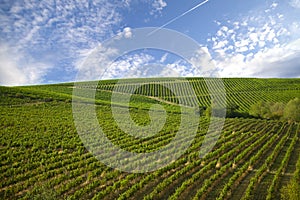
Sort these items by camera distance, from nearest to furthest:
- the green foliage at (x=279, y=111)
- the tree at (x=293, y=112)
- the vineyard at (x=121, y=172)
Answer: the vineyard at (x=121, y=172) < the tree at (x=293, y=112) < the green foliage at (x=279, y=111)

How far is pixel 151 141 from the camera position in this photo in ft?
78.9

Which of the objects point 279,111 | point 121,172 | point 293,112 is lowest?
point 293,112

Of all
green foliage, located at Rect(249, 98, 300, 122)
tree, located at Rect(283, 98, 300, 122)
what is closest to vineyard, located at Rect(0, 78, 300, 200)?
tree, located at Rect(283, 98, 300, 122)

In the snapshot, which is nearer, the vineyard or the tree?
the vineyard

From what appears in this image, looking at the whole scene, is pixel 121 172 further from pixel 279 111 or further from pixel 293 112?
pixel 279 111

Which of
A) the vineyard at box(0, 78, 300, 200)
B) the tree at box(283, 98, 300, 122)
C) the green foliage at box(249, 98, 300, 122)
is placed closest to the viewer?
the vineyard at box(0, 78, 300, 200)

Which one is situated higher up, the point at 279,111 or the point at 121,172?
the point at 121,172

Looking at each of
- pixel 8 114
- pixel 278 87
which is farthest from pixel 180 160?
pixel 278 87

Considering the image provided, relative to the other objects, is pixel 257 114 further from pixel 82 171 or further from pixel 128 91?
pixel 82 171

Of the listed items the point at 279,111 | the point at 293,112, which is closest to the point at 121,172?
the point at 293,112

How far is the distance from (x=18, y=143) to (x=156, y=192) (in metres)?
13.9

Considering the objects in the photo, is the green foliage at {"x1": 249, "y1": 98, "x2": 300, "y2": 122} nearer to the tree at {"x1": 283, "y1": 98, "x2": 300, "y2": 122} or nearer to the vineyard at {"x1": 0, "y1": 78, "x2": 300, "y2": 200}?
the tree at {"x1": 283, "y1": 98, "x2": 300, "y2": 122}

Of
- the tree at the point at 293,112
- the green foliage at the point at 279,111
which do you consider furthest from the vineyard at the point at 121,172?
the green foliage at the point at 279,111

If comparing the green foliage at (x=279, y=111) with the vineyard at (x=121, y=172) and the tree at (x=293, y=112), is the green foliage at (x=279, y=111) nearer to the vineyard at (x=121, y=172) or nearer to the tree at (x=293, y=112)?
the tree at (x=293, y=112)
